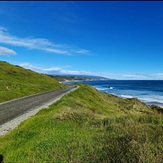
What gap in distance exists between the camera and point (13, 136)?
44.7 feet

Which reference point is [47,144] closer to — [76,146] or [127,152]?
[76,146]

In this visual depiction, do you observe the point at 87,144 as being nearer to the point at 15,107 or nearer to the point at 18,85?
the point at 15,107

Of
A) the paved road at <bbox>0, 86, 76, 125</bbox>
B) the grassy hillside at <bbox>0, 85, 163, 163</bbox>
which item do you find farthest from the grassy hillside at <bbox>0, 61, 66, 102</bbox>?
the grassy hillside at <bbox>0, 85, 163, 163</bbox>

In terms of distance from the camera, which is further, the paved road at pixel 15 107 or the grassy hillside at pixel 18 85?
the grassy hillside at pixel 18 85

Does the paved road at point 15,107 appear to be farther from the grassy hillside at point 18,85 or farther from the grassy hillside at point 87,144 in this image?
the grassy hillside at point 87,144

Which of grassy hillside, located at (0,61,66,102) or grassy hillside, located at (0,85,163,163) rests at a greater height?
grassy hillside, located at (0,85,163,163)

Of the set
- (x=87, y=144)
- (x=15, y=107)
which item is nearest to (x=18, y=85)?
(x=15, y=107)

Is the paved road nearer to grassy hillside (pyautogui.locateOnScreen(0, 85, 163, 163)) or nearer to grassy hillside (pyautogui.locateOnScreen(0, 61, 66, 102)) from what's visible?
grassy hillside (pyautogui.locateOnScreen(0, 61, 66, 102))

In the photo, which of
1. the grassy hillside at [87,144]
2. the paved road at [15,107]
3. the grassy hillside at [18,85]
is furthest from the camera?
the grassy hillside at [18,85]

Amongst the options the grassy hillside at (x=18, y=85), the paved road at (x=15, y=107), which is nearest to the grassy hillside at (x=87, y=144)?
the paved road at (x=15, y=107)

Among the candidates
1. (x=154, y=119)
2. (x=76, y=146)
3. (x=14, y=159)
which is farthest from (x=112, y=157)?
(x=154, y=119)

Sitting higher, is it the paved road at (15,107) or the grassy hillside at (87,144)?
the grassy hillside at (87,144)

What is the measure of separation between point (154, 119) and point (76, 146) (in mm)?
6203

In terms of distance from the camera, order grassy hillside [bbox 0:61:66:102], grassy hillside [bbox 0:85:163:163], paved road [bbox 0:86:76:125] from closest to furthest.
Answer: grassy hillside [bbox 0:85:163:163] < paved road [bbox 0:86:76:125] < grassy hillside [bbox 0:61:66:102]
